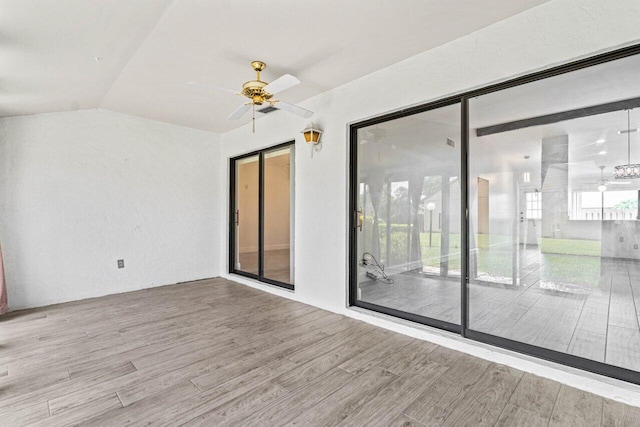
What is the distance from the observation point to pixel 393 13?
228 centimetres

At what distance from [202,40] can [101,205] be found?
123 inches

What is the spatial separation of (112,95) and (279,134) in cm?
216

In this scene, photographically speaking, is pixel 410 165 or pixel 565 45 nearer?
pixel 565 45

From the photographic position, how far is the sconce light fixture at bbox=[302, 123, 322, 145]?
3.71 meters

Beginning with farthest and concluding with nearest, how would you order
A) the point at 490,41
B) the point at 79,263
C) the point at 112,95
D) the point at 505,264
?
the point at 79,263 < the point at 112,95 < the point at 505,264 < the point at 490,41

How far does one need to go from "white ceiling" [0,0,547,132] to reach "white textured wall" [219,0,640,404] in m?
0.14

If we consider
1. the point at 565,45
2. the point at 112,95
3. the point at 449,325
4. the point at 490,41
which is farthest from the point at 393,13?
the point at 112,95

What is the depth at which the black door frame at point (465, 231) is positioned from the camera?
2016 mm

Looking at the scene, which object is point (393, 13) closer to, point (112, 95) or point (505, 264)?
point (505, 264)

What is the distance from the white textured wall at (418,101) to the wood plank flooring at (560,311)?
0.67 ft

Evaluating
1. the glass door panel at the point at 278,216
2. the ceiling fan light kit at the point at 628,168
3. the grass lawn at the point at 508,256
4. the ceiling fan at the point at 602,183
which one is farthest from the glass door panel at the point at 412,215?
the glass door panel at the point at 278,216

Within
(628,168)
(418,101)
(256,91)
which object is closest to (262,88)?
(256,91)

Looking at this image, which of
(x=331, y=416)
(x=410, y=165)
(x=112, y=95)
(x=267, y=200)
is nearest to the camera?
(x=331, y=416)

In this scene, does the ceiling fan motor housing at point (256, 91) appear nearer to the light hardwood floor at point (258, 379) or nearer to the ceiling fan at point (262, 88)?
the ceiling fan at point (262, 88)
